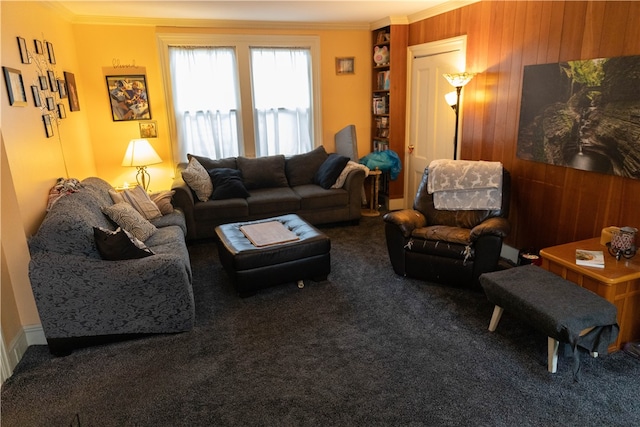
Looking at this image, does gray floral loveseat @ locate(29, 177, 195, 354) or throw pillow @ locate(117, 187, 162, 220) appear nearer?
gray floral loveseat @ locate(29, 177, 195, 354)

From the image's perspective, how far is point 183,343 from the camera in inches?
104

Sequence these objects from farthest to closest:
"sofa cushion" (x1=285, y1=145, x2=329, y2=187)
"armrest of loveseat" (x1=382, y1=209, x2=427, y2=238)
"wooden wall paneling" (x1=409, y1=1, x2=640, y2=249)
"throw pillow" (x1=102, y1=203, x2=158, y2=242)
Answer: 1. "sofa cushion" (x1=285, y1=145, x2=329, y2=187)
2. "armrest of loveseat" (x1=382, y1=209, x2=427, y2=238)
3. "throw pillow" (x1=102, y1=203, x2=158, y2=242)
4. "wooden wall paneling" (x1=409, y1=1, x2=640, y2=249)

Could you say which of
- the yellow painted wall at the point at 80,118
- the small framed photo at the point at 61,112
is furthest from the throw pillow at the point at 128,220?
the small framed photo at the point at 61,112

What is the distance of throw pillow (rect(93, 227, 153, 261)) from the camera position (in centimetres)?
257

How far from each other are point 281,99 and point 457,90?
7.76 feet

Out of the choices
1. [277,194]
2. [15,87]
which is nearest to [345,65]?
[277,194]

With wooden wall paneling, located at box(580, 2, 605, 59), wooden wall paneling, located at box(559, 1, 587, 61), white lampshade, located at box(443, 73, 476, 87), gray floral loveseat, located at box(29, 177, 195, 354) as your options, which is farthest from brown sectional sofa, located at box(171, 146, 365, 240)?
wooden wall paneling, located at box(580, 2, 605, 59)

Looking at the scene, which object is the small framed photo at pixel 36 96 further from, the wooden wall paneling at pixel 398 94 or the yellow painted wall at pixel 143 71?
the wooden wall paneling at pixel 398 94

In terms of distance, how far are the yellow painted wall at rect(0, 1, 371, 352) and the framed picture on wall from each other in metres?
0.08

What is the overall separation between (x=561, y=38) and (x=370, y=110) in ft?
9.82


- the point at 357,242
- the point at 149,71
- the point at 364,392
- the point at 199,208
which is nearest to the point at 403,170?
the point at 357,242

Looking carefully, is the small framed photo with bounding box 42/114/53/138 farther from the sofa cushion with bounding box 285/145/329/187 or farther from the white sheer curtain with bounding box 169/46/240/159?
the sofa cushion with bounding box 285/145/329/187

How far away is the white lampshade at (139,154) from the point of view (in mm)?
4531

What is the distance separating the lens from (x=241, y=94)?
5.22 metres
